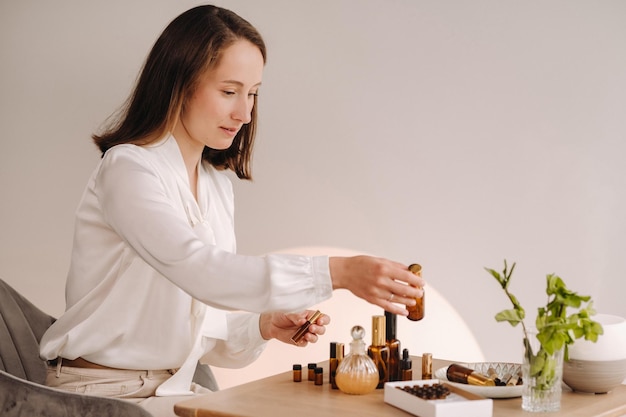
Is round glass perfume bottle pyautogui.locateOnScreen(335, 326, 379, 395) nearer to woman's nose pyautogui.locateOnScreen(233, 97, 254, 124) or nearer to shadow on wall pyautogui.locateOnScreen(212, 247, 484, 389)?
woman's nose pyautogui.locateOnScreen(233, 97, 254, 124)

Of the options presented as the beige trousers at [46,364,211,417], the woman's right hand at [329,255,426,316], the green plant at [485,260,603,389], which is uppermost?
the woman's right hand at [329,255,426,316]

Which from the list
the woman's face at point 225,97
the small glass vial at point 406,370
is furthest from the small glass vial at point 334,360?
the woman's face at point 225,97

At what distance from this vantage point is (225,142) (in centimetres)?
192

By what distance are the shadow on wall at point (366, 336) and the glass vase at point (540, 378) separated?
3.91 feet

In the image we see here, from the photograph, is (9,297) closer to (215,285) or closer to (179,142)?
(179,142)

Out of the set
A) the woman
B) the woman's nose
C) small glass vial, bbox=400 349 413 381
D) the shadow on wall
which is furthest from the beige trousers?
the shadow on wall

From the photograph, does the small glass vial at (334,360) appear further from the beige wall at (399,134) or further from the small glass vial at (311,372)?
the beige wall at (399,134)

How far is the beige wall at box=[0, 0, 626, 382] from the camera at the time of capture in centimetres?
260

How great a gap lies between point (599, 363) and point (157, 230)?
846 mm

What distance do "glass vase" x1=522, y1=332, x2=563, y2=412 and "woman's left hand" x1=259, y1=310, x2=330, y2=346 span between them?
0.47m

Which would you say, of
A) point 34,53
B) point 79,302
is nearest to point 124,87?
point 34,53

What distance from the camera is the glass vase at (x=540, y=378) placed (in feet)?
4.81

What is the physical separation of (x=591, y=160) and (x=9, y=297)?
1.69 meters

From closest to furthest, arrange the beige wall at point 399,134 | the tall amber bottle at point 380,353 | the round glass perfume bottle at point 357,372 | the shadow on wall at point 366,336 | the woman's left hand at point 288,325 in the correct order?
the round glass perfume bottle at point 357,372, the tall amber bottle at point 380,353, the woman's left hand at point 288,325, the beige wall at point 399,134, the shadow on wall at point 366,336
